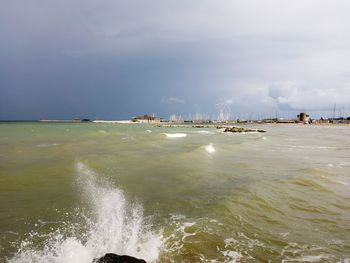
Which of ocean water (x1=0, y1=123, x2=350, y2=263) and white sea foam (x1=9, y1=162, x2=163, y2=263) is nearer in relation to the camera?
white sea foam (x1=9, y1=162, x2=163, y2=263)

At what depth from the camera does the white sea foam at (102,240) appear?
7605 millimetres

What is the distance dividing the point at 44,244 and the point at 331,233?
26.0 ft

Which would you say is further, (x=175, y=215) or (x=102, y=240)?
(x=175, y=215)

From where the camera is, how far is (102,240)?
8531 millimetres

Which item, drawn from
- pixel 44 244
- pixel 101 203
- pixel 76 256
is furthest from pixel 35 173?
pixel 76 256

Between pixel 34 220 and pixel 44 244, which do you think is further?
pixel 34 220

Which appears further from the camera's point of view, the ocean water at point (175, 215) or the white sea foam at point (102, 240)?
the ocean water at point (175, 215)

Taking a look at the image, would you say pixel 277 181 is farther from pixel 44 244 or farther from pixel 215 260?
pixel 44 244

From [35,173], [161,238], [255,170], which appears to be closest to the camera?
[161,238]

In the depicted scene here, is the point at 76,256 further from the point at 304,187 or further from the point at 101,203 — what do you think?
the point at 304,187

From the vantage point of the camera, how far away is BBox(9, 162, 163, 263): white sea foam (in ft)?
25.0

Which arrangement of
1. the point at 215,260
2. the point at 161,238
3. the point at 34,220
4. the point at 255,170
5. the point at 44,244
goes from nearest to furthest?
the point at 215,260
the point at 44,244
the point at 161,238
the point at 34,220
the point at 255,170

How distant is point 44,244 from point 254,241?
551 cm

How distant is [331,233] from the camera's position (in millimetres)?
9273
